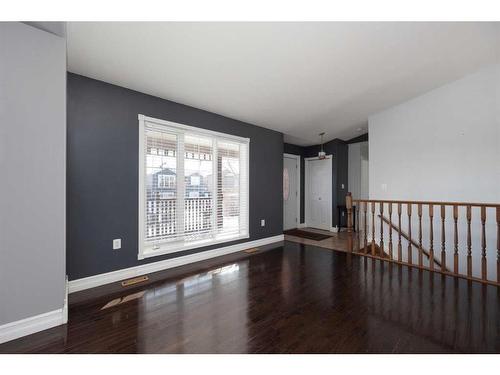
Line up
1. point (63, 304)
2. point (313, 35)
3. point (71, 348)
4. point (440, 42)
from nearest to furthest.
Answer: point (71, 348), point (63, 304), point (313, 35), point (440, 42)

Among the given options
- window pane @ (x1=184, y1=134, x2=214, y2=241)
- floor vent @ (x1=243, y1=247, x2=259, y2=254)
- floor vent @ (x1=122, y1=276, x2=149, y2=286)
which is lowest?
floor vent @ (x1=243, y1=247, x2=259, y2=254)

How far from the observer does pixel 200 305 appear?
2.13m

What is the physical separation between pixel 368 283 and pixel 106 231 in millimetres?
3147

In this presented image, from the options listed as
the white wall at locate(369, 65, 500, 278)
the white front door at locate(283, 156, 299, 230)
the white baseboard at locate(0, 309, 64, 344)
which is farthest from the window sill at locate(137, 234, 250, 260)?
the white wall at locate(369, 65, 500, 278)

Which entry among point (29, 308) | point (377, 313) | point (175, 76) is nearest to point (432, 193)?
point (377, 313)

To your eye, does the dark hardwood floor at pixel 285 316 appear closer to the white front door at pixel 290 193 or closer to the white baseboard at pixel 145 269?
the white baseboard at pixel 145 269

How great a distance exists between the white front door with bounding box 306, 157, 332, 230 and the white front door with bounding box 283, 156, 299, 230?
465 mm

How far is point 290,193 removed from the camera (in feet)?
20.3

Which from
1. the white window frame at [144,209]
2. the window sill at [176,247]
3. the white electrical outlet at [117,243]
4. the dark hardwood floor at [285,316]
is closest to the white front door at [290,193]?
the white window frame at [144,209]

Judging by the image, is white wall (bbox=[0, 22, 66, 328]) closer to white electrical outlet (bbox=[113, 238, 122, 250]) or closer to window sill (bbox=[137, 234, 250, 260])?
white electrical outlet (bbox=[113, 238, 122, 250])

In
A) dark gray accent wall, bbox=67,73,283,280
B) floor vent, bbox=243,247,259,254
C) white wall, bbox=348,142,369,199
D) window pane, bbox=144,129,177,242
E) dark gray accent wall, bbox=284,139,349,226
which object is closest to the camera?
dark gray accent wall, bbox=67,73,283,280

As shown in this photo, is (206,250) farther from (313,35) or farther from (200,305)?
(313,35)

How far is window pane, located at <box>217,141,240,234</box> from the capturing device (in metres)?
3.81

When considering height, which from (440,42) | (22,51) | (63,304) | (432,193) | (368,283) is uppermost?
(440,42)
